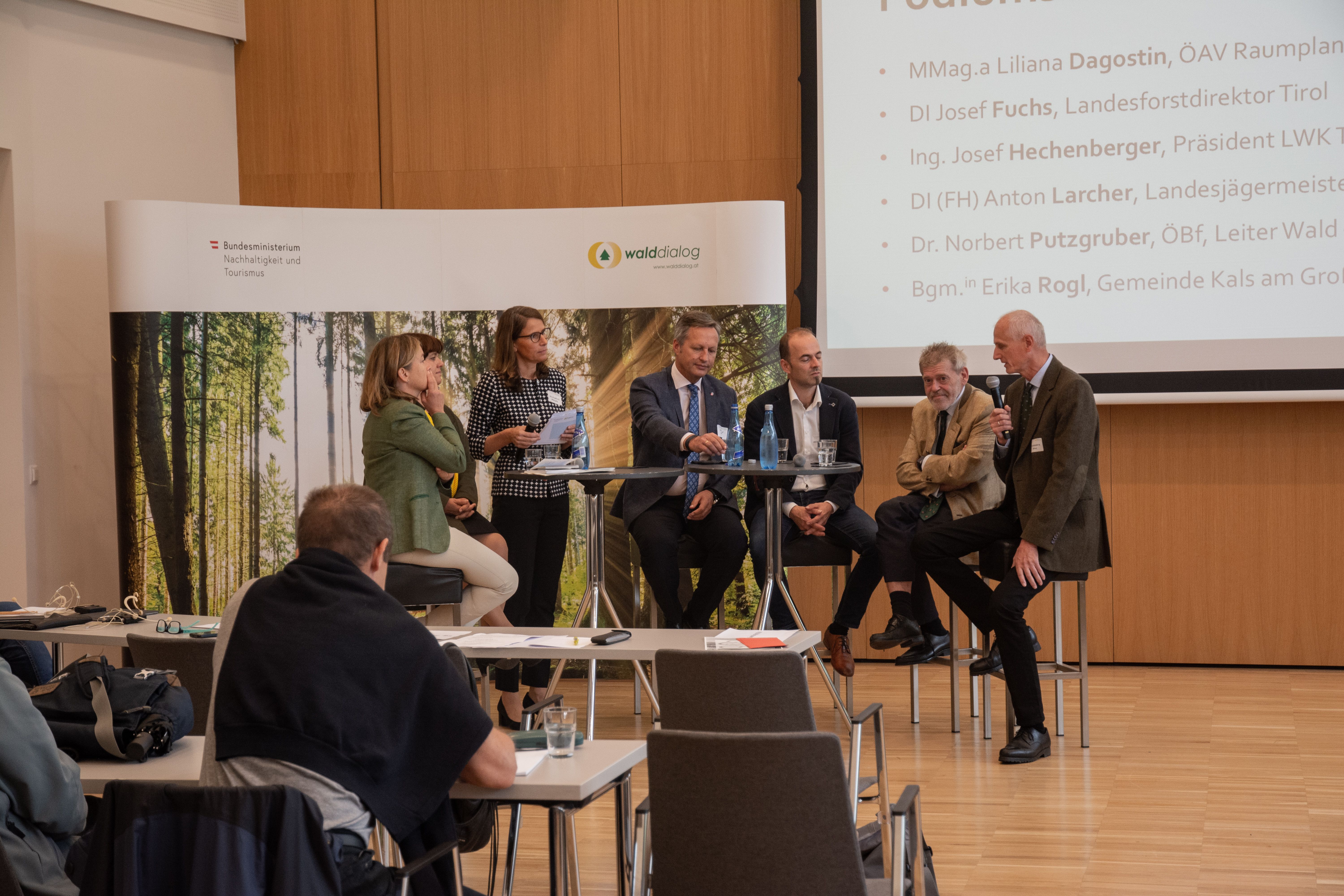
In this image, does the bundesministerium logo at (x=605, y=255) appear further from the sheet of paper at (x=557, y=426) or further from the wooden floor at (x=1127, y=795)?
the wooden floor at (x=1127, y=795)

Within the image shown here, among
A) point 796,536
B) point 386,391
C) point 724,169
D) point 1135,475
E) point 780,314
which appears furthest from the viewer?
point 724,169

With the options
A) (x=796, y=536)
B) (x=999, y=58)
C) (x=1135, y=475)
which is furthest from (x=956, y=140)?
(x=796, y=536)

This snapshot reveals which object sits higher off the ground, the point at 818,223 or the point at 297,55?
the point at 297,55

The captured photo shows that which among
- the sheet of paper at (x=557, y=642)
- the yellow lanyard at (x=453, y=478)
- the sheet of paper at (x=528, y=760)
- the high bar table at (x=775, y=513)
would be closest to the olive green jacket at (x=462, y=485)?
the yellow lanyard at (x=453, y=478)

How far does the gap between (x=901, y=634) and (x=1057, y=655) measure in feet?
2.07

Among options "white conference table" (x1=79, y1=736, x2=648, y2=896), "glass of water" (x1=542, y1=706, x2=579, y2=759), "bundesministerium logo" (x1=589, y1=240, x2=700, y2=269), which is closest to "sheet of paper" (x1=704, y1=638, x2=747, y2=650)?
"white conference table" (x1=79, y1=736, x2=648, y2=896)

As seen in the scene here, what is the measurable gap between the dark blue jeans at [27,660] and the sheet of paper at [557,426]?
6.12 ft

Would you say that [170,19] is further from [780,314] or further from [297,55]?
[780,314]

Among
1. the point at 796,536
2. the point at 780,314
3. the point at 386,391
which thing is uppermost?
the point at 780,314

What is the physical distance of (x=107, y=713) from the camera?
2.68m

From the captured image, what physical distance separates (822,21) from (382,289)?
2689 millimetres

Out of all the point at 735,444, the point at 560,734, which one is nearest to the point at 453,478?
the point at 735,444

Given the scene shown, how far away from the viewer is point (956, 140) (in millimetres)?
6496

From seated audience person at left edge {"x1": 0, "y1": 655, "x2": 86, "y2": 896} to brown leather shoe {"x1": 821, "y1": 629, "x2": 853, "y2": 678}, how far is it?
3460 mm
